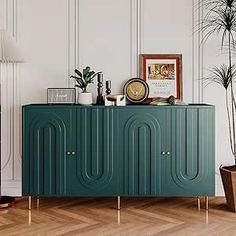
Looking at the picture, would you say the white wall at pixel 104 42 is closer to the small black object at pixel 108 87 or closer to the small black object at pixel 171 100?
the small black object at pixel 108 87

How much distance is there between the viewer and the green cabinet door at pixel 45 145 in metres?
3.84

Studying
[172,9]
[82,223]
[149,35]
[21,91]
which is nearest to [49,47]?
[21,91]

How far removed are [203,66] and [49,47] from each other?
146 centimetres

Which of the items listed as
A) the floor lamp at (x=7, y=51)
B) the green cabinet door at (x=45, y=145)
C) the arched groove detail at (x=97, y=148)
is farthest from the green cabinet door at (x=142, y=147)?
the floor lamp at (x=7, y=51)

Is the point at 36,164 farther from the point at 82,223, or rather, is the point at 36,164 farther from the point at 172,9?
the point at 172,9

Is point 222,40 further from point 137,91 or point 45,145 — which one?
point 45,145

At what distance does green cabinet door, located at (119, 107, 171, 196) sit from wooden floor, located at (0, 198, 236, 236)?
0.72 ft

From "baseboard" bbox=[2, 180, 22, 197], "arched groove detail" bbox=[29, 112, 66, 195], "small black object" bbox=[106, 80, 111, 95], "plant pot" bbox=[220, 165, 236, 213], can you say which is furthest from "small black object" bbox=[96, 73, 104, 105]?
"plant pot" bbox=[220, 165, 236, 213]

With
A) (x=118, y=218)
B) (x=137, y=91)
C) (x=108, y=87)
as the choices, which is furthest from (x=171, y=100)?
(x=118, y=218)

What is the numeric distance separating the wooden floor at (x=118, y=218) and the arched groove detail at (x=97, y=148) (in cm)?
29

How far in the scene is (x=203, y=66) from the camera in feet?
14.2

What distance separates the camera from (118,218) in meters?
3.64

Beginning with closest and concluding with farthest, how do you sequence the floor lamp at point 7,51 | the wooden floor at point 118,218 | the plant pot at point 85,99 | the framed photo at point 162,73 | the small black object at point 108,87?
the wooden floor at point 118,218 → the floor lamp at point 7,51 → the plant pot at point 85,99 → the small black object at point 108,87 → the framed photo at point 162,73

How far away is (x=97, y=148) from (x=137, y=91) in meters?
0.72
